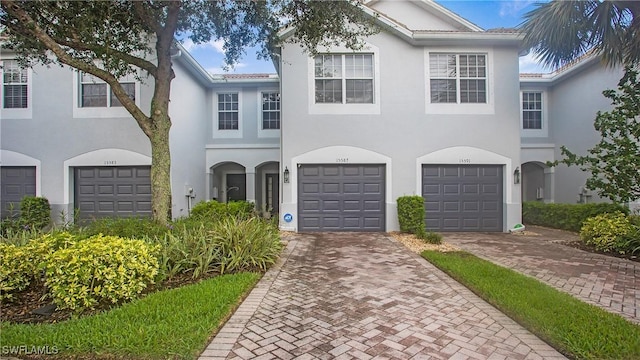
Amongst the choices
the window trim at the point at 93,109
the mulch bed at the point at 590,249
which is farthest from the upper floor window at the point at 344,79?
the mulch bed at the point at 590,249

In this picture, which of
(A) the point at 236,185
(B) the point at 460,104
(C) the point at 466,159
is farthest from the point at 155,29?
(C) the point at 466,159

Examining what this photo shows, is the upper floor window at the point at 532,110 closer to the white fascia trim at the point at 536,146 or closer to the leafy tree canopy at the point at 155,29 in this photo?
the white fascia trim at the point at 536,146

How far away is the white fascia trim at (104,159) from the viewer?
36.3 ft

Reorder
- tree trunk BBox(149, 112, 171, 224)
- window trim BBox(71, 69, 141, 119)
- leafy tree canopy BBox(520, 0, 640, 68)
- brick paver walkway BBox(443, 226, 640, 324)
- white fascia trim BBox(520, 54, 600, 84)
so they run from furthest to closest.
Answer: white fascia trim BBox(520, 54, 600, 84)
window trim BBox(71, 69, 141, 119)
leafy tree canopy BBox(520, 0, 640, 68)
tree trunk BBox(149, 112, 171, 224)
brick paver walkway BBox(443, 226, 640, 324)

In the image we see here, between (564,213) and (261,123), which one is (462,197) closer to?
(564,213)

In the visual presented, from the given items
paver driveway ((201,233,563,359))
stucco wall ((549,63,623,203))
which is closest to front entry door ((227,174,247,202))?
paver driveway ((201,233,563,359))

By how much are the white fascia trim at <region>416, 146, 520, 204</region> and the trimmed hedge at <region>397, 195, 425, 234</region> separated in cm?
82

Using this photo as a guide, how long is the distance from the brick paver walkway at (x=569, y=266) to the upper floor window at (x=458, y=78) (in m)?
4.66

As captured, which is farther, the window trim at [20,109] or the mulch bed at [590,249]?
the window trim at [20,109]

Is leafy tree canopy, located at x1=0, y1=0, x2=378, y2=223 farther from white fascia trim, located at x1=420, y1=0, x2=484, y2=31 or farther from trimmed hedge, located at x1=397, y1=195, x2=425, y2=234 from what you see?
white fascia trim, located at x1=420, y1=0, x2=484, y2=31

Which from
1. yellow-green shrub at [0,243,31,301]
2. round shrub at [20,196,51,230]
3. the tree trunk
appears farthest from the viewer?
round shrub at [20,196,51,230]

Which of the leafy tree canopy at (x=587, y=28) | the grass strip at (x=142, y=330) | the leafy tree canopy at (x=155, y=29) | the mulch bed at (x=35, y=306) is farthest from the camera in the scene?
the leafy tree canopy at (x=587, y=28)

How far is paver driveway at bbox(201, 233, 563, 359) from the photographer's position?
3.18m

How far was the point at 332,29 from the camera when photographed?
8148 mm
